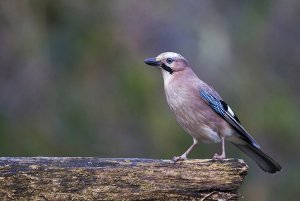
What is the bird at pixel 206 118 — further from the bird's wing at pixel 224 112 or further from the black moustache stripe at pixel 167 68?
the black moustache stripe at pixel 167 68

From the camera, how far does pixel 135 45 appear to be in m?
11.4

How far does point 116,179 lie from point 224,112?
187 cm

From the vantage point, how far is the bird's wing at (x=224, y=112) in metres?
6.48

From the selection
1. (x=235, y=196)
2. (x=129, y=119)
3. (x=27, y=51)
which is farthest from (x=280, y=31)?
(x=235, y=196)

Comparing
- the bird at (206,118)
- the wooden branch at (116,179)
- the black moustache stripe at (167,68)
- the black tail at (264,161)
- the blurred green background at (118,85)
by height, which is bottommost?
the wooden branch at (116,179)

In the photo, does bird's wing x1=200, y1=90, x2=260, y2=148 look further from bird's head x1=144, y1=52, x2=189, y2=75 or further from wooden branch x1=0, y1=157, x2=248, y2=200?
wooden branch x1=0, y1=157, x2=248, y2=200

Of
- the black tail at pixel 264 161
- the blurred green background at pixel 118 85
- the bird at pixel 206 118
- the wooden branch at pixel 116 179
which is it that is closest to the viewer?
the wooden branch at pixel 116 179

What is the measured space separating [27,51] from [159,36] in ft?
6.92

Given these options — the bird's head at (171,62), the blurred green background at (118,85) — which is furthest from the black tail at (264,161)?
the blurred green background at (118,85)

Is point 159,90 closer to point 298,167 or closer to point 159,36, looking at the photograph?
point 159,36

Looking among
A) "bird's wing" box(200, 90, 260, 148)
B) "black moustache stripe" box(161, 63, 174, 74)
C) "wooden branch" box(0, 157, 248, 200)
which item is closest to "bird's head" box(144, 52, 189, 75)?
"black moustache stripe" box(161, 63, 174, 74)

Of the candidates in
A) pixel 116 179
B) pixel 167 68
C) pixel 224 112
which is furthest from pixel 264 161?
pixel 116 179

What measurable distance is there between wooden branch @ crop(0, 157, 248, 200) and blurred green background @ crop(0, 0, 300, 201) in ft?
16.4

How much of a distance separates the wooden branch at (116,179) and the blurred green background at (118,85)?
5.01 m
